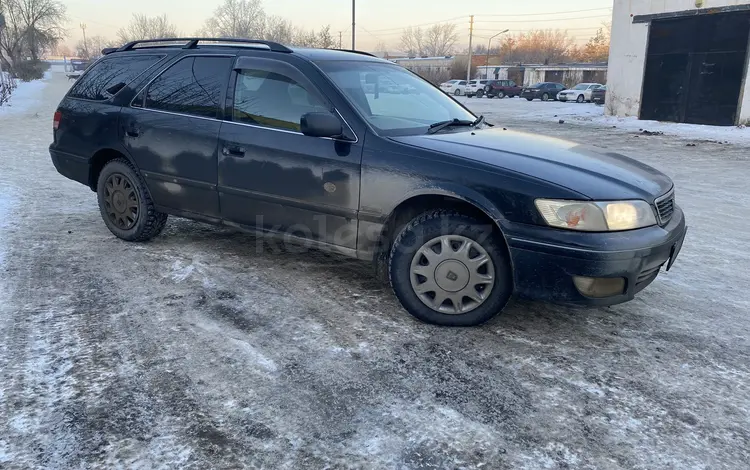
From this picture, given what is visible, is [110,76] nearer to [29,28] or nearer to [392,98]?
[392,98]

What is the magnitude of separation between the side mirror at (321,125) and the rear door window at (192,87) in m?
1.02

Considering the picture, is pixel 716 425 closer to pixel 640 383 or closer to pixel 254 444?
pixel 640 383

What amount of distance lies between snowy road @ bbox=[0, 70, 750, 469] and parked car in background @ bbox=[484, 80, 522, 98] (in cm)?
4317

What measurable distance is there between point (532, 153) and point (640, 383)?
147cm

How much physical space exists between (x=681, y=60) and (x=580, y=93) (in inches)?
748

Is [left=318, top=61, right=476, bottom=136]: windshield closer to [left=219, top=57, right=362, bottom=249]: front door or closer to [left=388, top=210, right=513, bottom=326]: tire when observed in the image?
[left=219, top=57, right=362, bottom=249]: front door

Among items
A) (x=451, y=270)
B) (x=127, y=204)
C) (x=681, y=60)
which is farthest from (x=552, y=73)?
(x=451, y=270)

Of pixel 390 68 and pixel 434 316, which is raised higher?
pixel 390 68

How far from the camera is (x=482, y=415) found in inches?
101

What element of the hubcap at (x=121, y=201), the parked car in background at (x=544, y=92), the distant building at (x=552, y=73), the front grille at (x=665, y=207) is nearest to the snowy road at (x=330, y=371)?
the hubcap at (x=121, y=201)

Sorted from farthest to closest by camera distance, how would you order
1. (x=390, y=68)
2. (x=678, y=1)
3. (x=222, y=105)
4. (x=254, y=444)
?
(x=678, y=1), (x=390, y=68), (x=222, y=105), (x=254, y=444)

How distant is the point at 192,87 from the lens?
443cm

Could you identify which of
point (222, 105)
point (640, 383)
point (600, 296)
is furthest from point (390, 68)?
point (640, 383)

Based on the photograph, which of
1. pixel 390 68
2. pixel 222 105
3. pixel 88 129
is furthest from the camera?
pixel 88 129
